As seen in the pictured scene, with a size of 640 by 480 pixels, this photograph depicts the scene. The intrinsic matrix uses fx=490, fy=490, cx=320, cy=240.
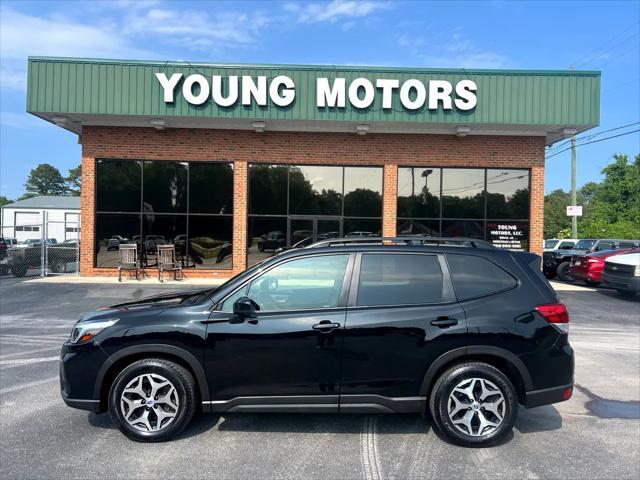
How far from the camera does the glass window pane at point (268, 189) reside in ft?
53.1

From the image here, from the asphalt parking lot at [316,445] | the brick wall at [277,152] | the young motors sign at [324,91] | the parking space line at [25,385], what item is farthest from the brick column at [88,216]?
the parking space line at [25,385]

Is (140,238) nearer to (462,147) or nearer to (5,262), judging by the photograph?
(5,262)

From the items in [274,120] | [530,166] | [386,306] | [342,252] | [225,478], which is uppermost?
[274,120]

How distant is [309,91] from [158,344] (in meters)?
11.9

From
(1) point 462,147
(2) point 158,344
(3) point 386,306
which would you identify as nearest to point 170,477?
(2) point 158,344

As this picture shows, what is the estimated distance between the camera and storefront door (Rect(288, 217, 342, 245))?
16109 mm

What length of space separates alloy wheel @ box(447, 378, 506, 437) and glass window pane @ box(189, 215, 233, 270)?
12.8m

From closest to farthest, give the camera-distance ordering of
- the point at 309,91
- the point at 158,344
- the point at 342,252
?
the point at 158,344
the point at 342,252
the point at 309,91

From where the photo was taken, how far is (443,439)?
414 centimetres

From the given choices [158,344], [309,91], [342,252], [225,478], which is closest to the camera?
[225,478]

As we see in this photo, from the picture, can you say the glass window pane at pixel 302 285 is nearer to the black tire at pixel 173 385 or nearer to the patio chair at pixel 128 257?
the black tire at pixel 173 385

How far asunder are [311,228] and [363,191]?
2116 millimetres

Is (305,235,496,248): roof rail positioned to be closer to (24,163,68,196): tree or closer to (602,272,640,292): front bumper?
(602,272,640,292): front bumper

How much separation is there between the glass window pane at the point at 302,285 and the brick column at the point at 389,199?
39.2 feet
